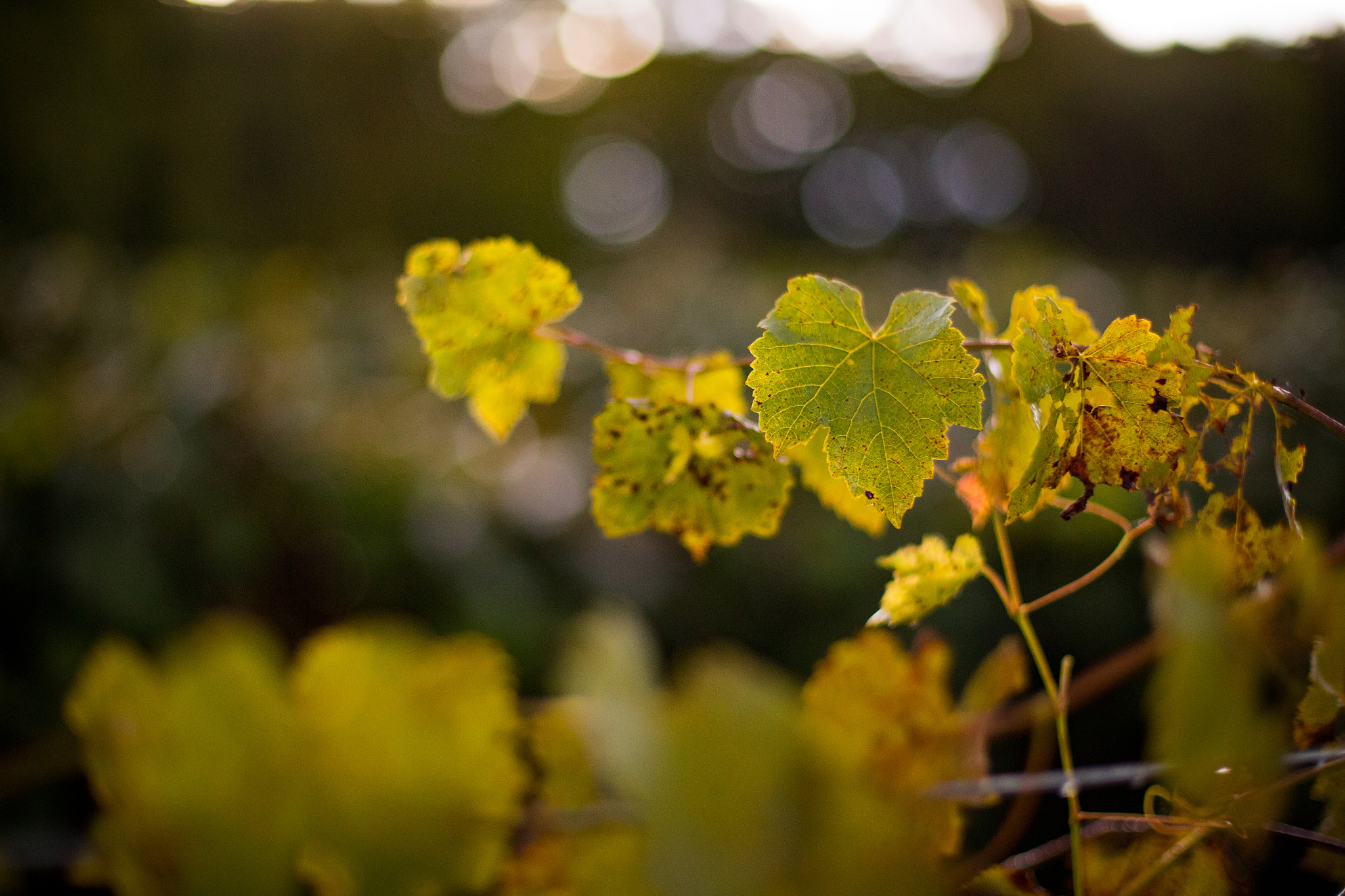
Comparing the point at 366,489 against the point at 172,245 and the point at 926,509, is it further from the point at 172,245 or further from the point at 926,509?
the point at 172,245

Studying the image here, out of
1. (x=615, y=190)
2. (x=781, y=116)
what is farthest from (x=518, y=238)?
(x=781, y=116)

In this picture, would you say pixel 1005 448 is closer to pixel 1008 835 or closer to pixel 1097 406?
pixel 1097 406

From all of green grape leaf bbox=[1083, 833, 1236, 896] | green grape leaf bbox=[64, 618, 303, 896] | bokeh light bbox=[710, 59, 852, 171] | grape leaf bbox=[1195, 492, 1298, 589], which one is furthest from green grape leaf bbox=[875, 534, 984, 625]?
bokeh light bbox=[710, 59, 852, 171]

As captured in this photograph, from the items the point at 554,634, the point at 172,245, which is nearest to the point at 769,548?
the point at 554,634

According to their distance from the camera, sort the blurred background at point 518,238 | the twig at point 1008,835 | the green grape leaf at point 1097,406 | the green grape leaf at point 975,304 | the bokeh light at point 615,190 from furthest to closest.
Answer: the bokeh light at point 615,190
the blurred background at point 518,238
the twig at point 1008,835
the green grape leaf at point 975,304
the green grape leaf at point 1097,406

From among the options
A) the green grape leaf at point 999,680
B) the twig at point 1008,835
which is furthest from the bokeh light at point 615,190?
the green grape leaf at point 999,680

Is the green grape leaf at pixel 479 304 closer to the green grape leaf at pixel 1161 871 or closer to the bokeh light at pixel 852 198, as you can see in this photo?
the green grape leaf at pixel 1161 871
